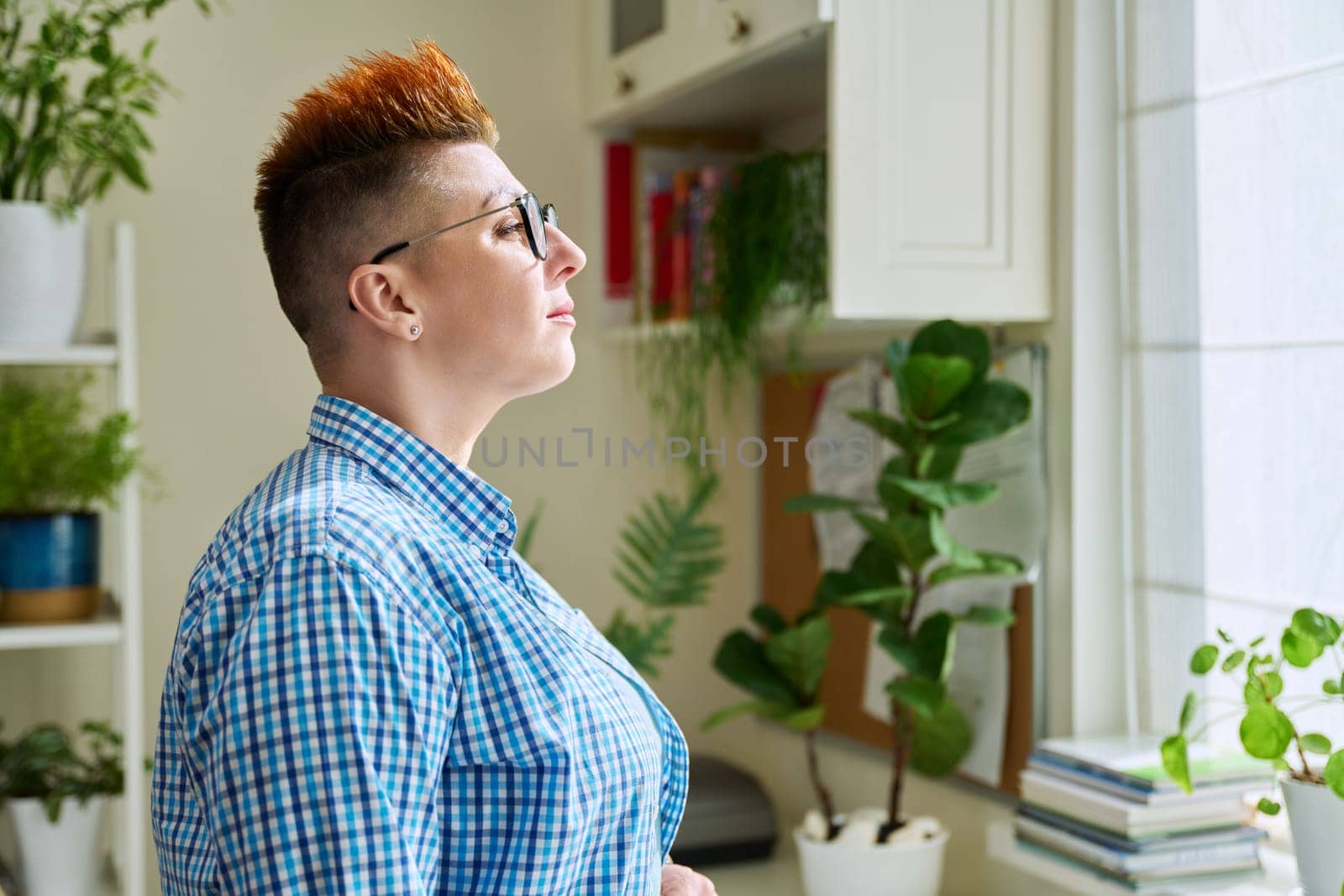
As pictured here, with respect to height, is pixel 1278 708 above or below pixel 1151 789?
above

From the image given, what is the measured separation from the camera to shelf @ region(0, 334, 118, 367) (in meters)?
1.67

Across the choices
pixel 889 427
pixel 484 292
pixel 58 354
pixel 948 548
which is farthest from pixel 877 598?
pixel 58 354

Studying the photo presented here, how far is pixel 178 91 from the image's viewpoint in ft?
6.66

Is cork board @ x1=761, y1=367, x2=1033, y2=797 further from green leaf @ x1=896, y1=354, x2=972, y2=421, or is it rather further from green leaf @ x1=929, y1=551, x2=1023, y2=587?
green leaf @ x1=896, y1=354, x2=972, y2=421

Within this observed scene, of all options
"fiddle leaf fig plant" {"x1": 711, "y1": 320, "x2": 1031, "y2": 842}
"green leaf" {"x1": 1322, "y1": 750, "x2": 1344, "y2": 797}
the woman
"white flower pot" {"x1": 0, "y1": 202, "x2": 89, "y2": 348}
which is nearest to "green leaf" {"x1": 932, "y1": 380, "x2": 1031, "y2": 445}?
"fiddle leaf fig plant" {"x1": 711, "y1": 320, "x2": 1031, "y2": 842}

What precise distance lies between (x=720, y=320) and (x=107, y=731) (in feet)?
3.41

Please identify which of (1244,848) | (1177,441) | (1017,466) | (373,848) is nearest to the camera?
(373,848)

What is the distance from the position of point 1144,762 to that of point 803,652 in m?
0.45

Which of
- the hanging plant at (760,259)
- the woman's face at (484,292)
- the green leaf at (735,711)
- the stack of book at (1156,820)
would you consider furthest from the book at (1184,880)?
the woman's face at (484,292)

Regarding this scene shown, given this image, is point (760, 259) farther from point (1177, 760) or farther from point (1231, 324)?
point (1177, 760)

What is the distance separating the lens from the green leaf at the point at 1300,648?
125 centimetres

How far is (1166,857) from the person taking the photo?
1461 millimetres

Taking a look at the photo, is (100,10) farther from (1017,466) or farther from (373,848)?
(373,848)

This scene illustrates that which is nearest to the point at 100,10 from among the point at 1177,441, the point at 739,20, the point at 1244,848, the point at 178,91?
the point at 178,91
